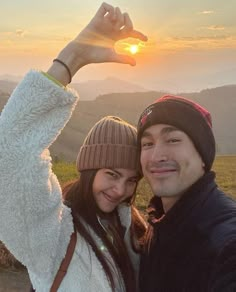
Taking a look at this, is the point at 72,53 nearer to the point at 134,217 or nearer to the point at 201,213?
the point at 201,213

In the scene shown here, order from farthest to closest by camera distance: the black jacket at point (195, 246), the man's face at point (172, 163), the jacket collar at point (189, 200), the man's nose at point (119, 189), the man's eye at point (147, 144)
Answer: the man's nose at point (119, 189)
the man's eye at point (147, 144)
the man's face at point (172, 163)
the jacket collar at point (189, 200)
the black jacket at point (195, 246)

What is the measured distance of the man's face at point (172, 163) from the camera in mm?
3197

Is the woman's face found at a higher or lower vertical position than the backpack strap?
higher

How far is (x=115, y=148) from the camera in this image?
3.69 meters

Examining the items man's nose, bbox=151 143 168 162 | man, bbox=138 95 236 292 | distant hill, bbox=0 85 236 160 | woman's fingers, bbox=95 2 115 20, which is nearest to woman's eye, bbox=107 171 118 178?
man, bbox=138 95 236 292

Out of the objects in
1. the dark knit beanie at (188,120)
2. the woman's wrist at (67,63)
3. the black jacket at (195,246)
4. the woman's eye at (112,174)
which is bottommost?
the black jacket at (195,246)

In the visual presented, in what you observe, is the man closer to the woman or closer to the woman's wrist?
the woman

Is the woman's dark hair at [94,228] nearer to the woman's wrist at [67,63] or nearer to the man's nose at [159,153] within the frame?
the man's nose at [159,153]

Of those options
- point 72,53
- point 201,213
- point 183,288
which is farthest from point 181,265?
point 72,53

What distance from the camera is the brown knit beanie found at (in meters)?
3.68

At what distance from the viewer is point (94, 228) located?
340 cm

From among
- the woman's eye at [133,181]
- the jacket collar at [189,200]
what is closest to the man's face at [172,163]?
the jacket collar at [189,200]

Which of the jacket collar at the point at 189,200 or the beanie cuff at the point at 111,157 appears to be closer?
the jacket collar at the point at 189,200

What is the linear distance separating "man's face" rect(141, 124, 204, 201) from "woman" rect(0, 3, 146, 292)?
43cm
